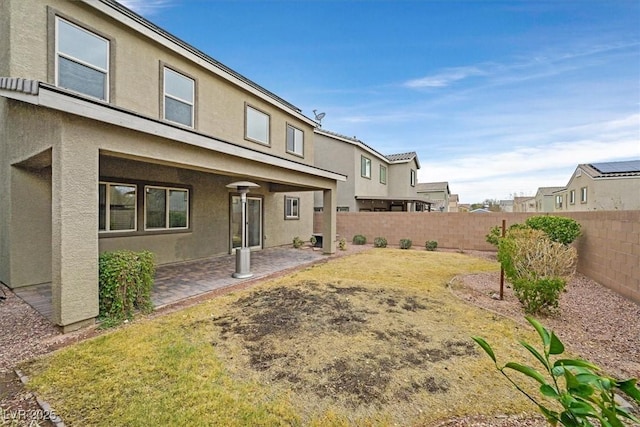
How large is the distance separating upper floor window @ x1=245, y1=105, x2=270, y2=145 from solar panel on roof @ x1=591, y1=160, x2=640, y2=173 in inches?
984

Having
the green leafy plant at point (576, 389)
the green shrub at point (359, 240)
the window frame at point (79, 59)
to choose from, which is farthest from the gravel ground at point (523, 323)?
the green shrub at point (359, 240)

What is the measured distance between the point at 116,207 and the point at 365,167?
54.2 feet

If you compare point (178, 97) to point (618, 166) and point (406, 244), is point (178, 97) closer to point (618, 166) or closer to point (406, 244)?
point (406, 244)

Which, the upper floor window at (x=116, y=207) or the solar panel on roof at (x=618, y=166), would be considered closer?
the upper floor window at (x=116, y=207)

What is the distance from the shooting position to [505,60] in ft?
38.5

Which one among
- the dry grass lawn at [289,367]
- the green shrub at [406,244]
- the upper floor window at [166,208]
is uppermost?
the upper floor window at [166,208]

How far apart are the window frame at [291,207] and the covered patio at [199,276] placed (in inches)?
111

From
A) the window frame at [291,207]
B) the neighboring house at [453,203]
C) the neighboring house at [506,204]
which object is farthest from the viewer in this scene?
the neighboring house at [506,204]

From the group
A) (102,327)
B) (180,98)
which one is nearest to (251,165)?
(180,98)

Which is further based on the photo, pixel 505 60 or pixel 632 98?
pixel 505 60

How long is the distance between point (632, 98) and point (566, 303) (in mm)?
9593

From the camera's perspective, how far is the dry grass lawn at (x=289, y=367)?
3.01 metres

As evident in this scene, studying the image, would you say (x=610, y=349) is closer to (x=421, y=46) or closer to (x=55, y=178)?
(x=55, y=178)

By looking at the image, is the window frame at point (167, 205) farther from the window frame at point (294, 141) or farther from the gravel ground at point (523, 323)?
A: the window frame at point (294, 141)
